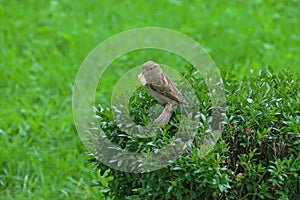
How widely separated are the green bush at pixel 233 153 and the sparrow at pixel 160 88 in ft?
0.18

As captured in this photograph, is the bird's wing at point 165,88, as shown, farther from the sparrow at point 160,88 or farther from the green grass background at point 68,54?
the green grass background at point 68,54

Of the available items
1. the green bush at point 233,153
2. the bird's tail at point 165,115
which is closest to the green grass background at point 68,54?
the green bush at point 233,153

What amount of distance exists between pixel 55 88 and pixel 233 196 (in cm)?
321

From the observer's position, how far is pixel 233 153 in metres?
3.04

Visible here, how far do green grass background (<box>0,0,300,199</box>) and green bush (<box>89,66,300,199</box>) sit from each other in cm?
134

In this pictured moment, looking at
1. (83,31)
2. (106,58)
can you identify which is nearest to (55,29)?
(83,31)

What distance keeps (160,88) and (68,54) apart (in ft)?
11.8

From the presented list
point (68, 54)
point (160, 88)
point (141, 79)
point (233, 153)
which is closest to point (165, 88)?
point (160, 88)

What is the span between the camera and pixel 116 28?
681 centimetres

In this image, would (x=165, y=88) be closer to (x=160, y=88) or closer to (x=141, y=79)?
(x=160, y=88)

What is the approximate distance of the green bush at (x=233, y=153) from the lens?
9.16 ft

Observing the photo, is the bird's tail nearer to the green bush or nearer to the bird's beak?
the green bush

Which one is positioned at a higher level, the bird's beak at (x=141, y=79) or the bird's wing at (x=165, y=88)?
the bird's beak at (x=141, y=79)

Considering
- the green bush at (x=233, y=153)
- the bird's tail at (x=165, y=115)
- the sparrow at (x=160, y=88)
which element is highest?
the sparrow at (x=160, y=88)
